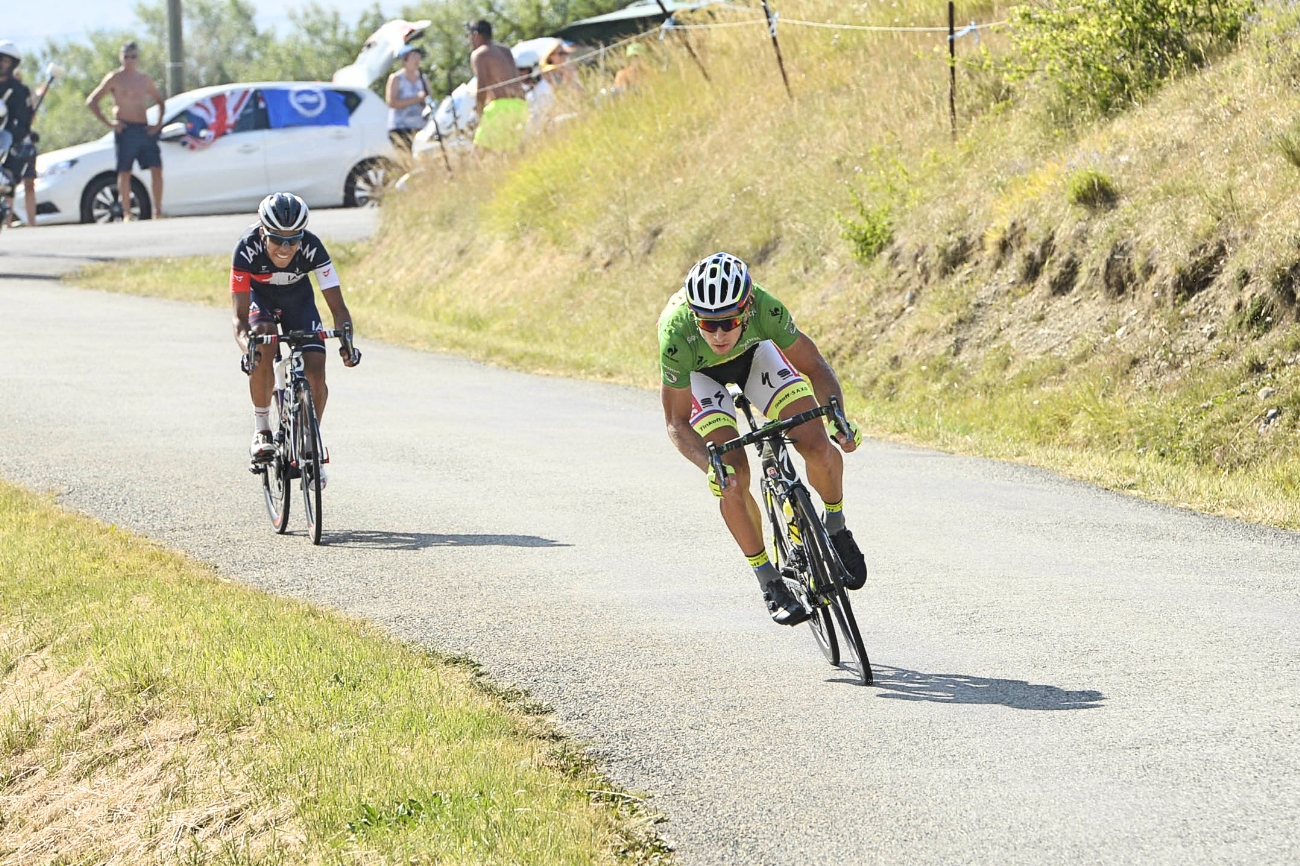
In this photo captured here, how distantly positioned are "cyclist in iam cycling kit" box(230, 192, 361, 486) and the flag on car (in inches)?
780

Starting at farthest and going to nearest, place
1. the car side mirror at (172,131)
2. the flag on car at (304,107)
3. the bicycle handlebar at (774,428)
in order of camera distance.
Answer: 1. the flag on car at (304,107)
2. the car side mirror at (172,131)
3. the bicycle handlebar at (774,428)

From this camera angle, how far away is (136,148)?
2861 cm

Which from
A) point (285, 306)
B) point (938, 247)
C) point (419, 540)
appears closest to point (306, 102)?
point (938, 247)

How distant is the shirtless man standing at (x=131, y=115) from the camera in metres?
27.6

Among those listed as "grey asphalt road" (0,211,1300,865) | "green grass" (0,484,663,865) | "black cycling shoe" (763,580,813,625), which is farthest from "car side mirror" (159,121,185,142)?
"black cycling shoe" (763,580,813,625)

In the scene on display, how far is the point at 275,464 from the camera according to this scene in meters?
10.6

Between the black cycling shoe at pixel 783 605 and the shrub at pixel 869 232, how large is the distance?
10.4m

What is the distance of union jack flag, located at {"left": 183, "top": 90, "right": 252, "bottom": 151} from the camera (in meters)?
29.3

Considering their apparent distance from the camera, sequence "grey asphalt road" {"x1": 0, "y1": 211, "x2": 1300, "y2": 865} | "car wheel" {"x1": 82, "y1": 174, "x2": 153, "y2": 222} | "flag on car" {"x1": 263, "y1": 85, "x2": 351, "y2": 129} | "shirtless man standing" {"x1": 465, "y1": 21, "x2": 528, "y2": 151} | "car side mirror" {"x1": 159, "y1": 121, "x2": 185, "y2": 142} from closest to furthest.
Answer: "grey asphalt road" {"x1": 0, "y1": 211, "x2": 1300, "y2": 865}
"shirtless man standing" {"x1": 465, "y1": 21, "x2": 528, "y2": 151}
"car side mirror" {"x1": 159, "y1": 121, "x2": 185, "y2": 142}
"flag on car" {"x1": 263, "y1": 85, "x2": 351, "y2": 129}
"car wheel" {"x1": 82, "y1": 174, "x2": 153, "y2": 222}

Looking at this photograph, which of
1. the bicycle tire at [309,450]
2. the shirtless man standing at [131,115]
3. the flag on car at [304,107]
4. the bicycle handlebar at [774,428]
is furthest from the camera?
the flag on car at [304,107]

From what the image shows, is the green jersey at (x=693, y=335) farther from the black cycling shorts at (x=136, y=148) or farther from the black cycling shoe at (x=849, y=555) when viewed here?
the black cycling shorts at (x=136, y=148)

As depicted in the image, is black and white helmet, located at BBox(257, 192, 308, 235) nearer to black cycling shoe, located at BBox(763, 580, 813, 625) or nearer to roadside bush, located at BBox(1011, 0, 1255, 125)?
black cycling shoe, located at BBox(763, 580, 813, 625)

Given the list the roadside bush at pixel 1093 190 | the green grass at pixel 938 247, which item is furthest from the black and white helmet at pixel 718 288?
the roadside bush at pixel 1093 190

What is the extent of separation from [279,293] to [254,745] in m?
4.67
